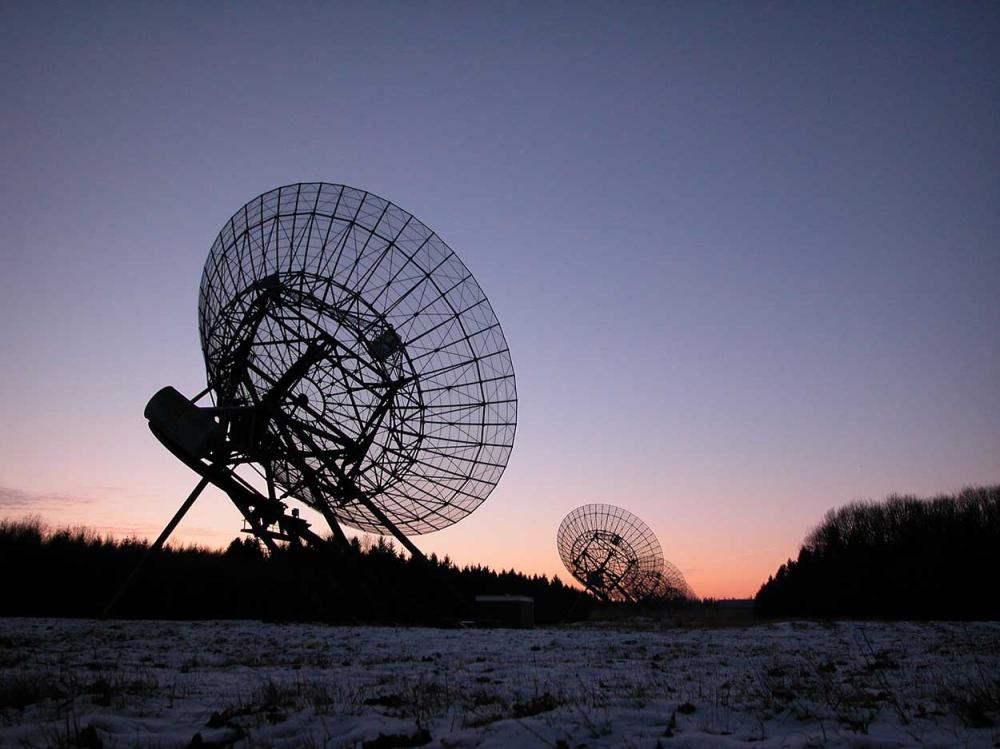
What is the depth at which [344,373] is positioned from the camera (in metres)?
23.5

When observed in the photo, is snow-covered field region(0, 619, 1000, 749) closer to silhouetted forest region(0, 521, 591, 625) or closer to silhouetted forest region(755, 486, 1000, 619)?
silhouetted forest region(0, 521, 591, 625)

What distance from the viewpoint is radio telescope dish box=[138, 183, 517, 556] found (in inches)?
896

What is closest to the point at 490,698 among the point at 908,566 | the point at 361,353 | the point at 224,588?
the point at 361,353

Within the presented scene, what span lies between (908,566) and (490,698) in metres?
66.2

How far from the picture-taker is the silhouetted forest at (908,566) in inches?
2164

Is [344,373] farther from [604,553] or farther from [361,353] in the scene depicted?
[604,553]

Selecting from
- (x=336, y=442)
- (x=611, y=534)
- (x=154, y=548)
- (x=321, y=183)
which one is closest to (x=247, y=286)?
(x=321, y=183)

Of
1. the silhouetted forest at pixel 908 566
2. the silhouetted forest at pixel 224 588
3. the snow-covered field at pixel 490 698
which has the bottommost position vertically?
the snow-covered field at pixel 490 698

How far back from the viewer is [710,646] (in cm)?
1645

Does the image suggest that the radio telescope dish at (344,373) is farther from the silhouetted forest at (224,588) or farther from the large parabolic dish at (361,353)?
the silhouetted forest at (224,588)

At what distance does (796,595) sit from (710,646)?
249 feet

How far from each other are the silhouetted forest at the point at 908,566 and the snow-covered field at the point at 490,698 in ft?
160

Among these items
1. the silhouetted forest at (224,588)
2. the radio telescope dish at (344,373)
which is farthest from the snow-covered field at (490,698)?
the silhouetted forest at (224,588)

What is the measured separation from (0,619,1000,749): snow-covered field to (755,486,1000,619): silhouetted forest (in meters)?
48.9
